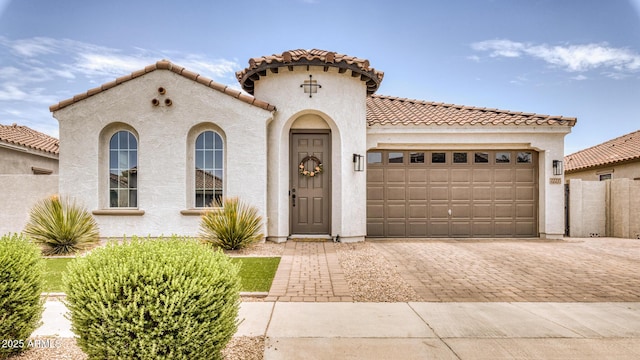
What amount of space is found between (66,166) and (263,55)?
6495 millimetres

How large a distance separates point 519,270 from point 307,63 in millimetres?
7347

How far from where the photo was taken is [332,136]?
1108 centimetres

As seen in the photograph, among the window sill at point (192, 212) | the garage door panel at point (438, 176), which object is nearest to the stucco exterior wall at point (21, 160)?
the window sill at point (192, 212)

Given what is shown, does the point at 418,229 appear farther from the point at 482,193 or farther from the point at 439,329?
the point at 439,329

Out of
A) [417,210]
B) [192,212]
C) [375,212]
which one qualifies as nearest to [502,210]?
[417,210]

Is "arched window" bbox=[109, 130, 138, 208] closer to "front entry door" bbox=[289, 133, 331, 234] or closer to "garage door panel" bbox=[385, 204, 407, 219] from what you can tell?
"front entry door" bbox=[289, 133, 331, 234]

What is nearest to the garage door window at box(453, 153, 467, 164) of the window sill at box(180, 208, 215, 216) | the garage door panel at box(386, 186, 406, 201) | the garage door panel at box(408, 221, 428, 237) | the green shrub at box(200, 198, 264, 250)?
the garage door panel at box(386, 186, 406, 201)

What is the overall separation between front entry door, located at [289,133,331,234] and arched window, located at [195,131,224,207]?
2.17m

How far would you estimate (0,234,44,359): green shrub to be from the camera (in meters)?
3.43

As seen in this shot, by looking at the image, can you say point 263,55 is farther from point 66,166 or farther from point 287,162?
point 66,166

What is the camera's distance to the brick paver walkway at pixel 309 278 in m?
5.57

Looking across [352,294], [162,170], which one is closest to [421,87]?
[162,170]

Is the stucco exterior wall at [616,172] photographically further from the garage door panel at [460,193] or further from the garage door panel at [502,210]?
the garage door panel at [460,193]

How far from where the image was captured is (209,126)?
34.6 feet
